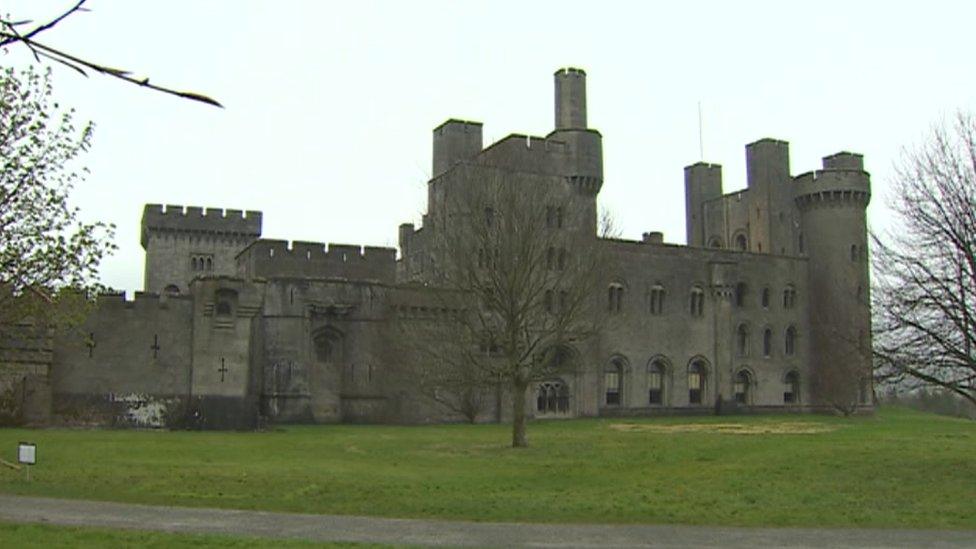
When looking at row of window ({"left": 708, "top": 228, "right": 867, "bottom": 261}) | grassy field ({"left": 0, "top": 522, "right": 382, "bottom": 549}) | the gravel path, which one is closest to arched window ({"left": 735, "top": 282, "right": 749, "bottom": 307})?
row of window ({"left": 708, "top": 228, "right": 867, "bottom": 261})

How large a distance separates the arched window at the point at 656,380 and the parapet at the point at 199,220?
25.7m

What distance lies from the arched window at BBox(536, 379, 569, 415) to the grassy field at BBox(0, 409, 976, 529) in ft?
59.5

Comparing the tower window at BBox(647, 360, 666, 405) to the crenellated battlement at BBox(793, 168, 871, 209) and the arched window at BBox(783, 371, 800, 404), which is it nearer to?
the arched window at BBox(783, 371, 800, 404)

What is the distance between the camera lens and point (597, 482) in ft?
70.1

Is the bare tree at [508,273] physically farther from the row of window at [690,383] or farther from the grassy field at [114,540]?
the row of window at [690,383]

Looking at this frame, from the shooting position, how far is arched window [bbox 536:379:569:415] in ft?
171

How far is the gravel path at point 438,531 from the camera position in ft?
44.4

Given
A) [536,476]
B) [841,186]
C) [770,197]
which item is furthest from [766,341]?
[536,476]

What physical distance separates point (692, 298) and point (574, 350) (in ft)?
64.0

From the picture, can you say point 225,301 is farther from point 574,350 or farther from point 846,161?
point 846,161

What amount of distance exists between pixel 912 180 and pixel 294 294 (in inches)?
1110

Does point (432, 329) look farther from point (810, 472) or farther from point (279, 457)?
point (810, 472)

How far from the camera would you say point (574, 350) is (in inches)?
1650

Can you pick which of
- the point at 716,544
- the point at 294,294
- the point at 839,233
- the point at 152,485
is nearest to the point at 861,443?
the point at 716,544
